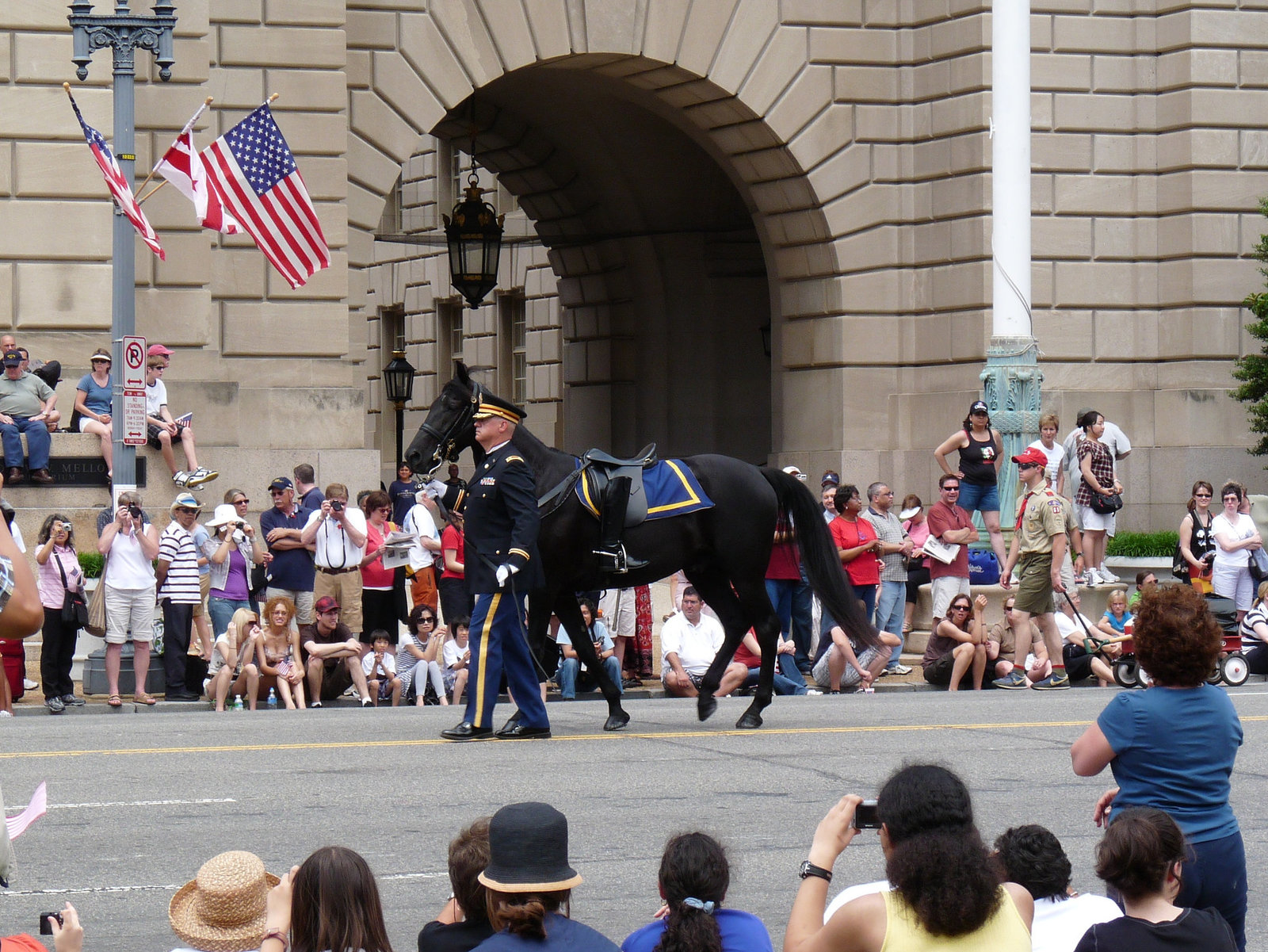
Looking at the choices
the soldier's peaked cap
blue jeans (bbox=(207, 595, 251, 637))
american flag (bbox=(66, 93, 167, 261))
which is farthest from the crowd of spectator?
american flag (bbox=(66, 93, 167, 261))

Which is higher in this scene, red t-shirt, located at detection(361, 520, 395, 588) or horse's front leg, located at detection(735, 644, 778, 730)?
red t-shirt, located at detection(361, 520, 395, 588)

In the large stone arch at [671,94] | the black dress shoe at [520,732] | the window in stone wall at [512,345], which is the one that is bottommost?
the black dress shoe at [520,732]

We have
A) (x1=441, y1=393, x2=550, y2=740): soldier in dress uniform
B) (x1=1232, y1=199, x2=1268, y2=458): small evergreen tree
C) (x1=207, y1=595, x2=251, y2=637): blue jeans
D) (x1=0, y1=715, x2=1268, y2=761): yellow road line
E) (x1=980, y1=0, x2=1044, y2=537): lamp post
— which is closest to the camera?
(x1=0, y1=715, x2=1268, y2=761): yellow road line

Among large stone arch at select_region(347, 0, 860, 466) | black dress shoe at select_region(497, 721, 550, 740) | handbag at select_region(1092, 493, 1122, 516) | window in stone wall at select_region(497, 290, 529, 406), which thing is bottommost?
black dress shoe at select_region(497, 721, 550, 740)

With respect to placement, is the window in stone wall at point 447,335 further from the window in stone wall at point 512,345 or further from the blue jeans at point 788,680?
the blue jeans at point 788,680

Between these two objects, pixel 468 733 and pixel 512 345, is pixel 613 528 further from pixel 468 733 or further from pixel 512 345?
pixel 512 345

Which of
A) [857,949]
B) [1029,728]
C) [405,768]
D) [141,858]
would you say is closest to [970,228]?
[1029,728]

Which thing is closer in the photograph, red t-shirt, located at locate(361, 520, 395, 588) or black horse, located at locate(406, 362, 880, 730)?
black horse, located at locate(406, 362, 880, 730)

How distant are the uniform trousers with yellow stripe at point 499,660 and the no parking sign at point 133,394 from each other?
6573 millimetres

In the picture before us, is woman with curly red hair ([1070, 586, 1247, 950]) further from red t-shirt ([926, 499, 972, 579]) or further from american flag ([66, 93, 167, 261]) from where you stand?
american flag ([66, 93, 167, 261])

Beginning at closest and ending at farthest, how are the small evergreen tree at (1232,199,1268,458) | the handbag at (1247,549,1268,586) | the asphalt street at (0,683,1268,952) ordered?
the asphalt street at (0,683,1268,952) → the handbag at (1247,549,1268,586) → the small evergreen tree at (1232,199,1268,458)

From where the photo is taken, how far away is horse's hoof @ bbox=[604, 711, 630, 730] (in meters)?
13.7

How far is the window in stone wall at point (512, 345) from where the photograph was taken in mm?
42125

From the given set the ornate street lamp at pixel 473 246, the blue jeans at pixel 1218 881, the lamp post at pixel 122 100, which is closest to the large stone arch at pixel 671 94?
the ornate street lamp at pixel 473 246
